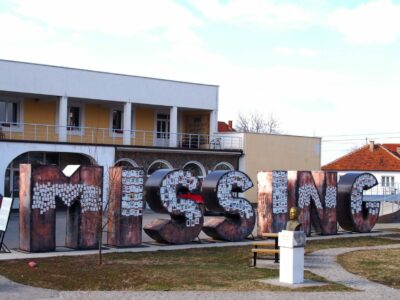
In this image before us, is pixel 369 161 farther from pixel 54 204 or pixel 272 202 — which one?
pixel 54 204

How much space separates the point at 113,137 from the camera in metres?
43.3

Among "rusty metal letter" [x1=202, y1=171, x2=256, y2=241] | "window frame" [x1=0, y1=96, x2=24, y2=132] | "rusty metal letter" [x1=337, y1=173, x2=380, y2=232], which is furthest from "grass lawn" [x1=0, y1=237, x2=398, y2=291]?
"window frame" [x1=0, y1=96, x2=24, y2=132]

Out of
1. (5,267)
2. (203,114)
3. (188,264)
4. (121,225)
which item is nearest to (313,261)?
(188,264)

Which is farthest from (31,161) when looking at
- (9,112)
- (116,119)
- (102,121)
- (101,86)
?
(116,119)

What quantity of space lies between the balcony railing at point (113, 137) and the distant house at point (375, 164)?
62.3 feet

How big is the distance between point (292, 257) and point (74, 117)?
103 feet

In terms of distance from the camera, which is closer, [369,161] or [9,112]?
[9,112]

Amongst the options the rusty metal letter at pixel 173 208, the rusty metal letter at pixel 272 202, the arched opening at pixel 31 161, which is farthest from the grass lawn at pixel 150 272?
the arched opening at pixel 31 161

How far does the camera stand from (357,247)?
20.4 m

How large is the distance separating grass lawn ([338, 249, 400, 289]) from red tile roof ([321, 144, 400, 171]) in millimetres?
42337

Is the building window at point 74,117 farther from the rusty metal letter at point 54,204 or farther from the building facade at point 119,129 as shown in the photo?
the rusty metal letter at point 54,204

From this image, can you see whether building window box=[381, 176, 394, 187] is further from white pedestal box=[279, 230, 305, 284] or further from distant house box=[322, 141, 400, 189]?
white pedestal box=[279, 230, 305, 284]

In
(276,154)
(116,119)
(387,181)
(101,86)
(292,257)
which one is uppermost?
(101,86)

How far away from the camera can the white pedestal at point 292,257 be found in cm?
1305
